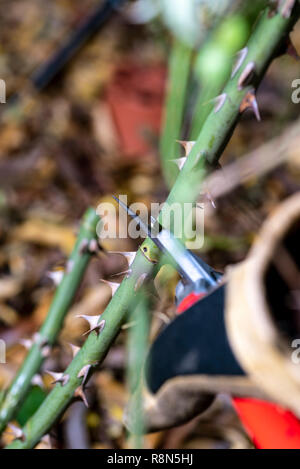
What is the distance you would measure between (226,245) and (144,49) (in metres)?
0.79

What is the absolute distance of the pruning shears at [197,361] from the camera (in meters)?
0.34

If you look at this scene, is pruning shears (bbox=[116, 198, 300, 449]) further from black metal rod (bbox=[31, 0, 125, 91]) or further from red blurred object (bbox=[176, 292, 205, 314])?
black metal rod (bbox=[31, 0, 125, 91])

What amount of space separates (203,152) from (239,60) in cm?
7

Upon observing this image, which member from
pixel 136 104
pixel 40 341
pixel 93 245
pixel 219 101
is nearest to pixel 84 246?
pixel 93 245

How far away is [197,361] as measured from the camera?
36 cm

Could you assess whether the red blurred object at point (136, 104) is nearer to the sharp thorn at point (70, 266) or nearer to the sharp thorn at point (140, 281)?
the sharp thorn at point (70, 266)

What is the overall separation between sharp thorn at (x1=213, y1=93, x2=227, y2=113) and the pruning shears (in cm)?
9

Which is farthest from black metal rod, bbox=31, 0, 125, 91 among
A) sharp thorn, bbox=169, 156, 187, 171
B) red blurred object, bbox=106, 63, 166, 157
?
sharp thorn, bbox=169, 156, 187, 171

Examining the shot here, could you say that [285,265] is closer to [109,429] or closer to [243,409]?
[243,409]

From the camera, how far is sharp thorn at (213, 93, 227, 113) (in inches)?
15.4

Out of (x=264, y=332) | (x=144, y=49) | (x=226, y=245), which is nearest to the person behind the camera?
(x=264, y=332)

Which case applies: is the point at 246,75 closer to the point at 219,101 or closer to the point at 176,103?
the point at 219,101

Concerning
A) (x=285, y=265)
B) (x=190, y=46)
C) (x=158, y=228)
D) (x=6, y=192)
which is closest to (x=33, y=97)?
(x=6, y=192)
